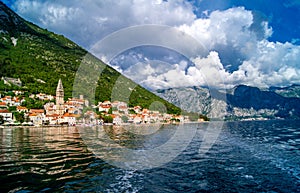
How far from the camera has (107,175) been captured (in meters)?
17.7

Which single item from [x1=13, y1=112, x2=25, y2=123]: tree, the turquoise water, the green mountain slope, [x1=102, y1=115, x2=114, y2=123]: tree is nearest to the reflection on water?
the turquoise water

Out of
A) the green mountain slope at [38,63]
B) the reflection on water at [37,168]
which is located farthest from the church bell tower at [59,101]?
the reflection on water at [37,168]

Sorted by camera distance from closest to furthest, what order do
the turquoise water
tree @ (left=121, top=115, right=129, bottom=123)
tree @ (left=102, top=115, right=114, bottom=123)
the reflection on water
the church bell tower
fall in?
1. the turquoise water
2. the reflection on water
3. the church bell tower
4. tree @ (left=102, top=115, right=114, bottom=123)
5. tree @ (left=121, top=115, right=129, bottom=123)

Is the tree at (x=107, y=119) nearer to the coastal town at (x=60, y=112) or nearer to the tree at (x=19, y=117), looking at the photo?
the coastal town at (x=60, y=112)

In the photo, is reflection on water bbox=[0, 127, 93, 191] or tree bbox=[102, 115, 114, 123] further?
tree bbox=[102, 115, 114, 123]

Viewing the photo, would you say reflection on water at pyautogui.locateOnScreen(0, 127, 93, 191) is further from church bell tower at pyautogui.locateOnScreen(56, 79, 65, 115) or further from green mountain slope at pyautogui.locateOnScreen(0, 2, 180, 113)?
green mountain slope at pyautogui.locateOnScreen(0, 2, 180, 113)

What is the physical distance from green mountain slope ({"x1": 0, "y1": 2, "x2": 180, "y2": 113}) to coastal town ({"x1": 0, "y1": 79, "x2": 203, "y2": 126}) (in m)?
8.66

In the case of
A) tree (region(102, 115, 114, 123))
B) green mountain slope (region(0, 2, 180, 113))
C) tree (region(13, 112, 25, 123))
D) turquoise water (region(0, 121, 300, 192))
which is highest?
green mountain slope (region(0, 2, 180, 113))

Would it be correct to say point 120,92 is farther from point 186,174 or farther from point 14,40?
point 186,174

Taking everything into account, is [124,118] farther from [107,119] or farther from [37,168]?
[37,168]

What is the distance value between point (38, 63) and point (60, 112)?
2146 inches

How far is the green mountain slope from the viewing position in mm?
126619

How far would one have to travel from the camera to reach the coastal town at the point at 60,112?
3649 inches

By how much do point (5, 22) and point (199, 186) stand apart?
203672mm
